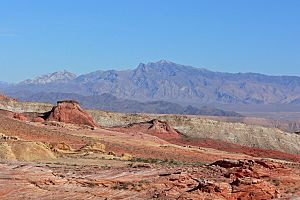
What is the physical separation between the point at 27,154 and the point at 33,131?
18.3 metres

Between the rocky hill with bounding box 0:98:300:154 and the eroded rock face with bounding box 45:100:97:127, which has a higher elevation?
the eroded rock face with bounding box 45:100:97:127

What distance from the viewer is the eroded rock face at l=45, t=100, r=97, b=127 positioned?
288ft

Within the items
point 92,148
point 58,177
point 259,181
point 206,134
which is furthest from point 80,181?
point 206,134

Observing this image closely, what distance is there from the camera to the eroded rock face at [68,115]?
87.9 meters

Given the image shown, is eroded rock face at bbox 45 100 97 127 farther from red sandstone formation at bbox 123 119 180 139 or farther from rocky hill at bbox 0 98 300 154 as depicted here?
rocky hill at bbox 0 98 300 154

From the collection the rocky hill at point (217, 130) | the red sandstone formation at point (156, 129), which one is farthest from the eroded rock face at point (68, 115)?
the rocky hill at point (217, 130)

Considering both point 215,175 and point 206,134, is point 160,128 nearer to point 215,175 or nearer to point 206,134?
point 206,134

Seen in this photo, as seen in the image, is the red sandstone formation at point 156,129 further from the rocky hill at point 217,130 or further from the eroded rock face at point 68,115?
the rocky hill at point 217,130

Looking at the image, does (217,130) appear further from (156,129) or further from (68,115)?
(68,115)

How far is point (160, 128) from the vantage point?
9562 centimetres

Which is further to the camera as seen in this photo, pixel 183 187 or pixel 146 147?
pixel 146 147

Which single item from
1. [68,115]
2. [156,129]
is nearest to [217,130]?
[156,129]

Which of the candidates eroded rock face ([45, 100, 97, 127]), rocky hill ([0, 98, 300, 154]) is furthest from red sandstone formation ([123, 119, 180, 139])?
rocky hill ([0, 98, 300, 154])

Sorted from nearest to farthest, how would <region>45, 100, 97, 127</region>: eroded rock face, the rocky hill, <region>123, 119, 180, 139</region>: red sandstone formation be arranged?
1. <region>45, 100, 97, 127</region>: eroded rock face
2. <region>123, 119, 180, 139</region>: red sandstone formation
3. the rocky hill
